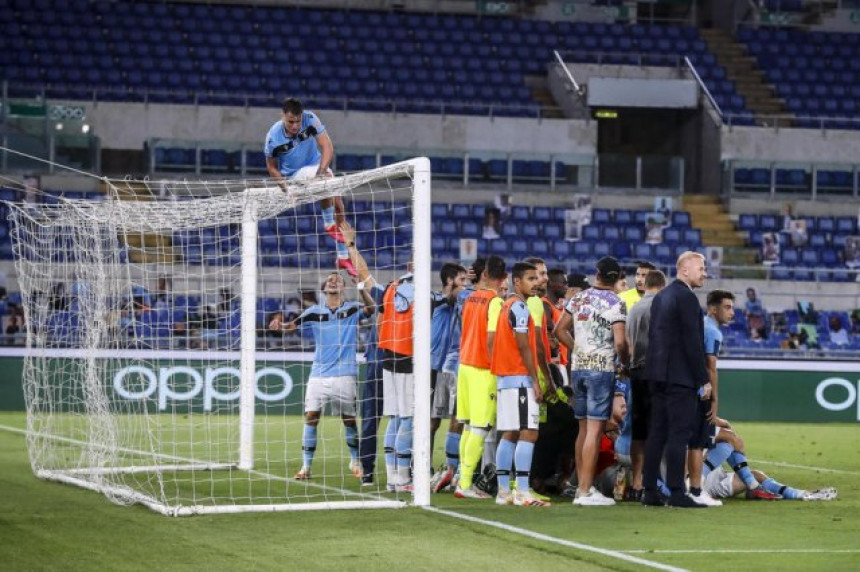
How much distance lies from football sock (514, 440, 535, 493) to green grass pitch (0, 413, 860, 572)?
364 millimetres

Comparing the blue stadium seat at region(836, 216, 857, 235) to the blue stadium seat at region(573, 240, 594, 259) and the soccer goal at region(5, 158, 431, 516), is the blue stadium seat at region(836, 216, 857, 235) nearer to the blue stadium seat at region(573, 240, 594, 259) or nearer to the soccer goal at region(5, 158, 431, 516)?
the blue stadium seat at region(573, 240, 594, 259)

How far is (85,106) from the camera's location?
3375 centimetres

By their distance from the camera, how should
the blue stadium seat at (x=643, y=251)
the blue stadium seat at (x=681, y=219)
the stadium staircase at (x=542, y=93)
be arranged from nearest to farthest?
the blue stadium seat at (x=643, y=251) → the blue stadium seat at (x=681, y=219) → the stadium staircase at (x=542, y=93)

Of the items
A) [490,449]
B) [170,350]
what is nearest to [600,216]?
[170,350]

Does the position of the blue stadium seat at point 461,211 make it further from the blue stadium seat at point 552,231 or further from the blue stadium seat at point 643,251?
the blue stadium seat at point 643,251

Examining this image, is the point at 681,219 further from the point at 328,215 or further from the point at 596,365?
the point at 596,365

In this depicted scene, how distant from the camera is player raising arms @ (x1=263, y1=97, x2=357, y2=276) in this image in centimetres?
Result: 1419

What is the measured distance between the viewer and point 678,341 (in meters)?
13.0

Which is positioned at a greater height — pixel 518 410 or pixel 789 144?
pixel 789 144

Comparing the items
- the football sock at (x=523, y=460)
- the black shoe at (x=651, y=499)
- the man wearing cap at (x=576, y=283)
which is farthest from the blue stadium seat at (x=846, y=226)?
the football sock at (x=523, y=460)

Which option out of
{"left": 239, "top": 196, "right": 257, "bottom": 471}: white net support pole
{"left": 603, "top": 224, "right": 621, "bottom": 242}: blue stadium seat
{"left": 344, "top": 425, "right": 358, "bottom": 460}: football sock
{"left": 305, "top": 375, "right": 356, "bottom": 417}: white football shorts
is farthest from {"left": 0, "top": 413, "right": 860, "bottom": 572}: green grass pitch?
{"left": 603, "top": 224, "right": 621, "bottom": 242}: blue stadium seat

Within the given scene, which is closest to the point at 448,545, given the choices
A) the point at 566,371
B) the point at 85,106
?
the point at 566,371

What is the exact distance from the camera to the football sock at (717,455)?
45.5 feet

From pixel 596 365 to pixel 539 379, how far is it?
0.93 m
